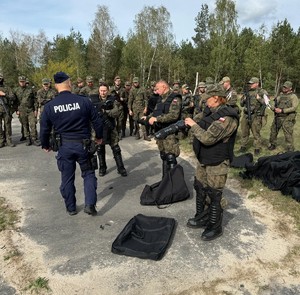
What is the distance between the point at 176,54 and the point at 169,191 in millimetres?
38550

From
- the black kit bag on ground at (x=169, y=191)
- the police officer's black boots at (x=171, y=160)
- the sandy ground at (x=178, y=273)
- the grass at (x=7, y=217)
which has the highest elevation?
the police officer's black boots at (x=171, y=160)

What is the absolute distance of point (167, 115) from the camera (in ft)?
16.6

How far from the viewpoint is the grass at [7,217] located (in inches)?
167

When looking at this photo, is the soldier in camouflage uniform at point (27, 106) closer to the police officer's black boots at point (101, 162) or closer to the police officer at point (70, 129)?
the police officer's black boots at point (101, 162)

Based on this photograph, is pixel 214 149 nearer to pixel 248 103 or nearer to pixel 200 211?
pixel 200 211

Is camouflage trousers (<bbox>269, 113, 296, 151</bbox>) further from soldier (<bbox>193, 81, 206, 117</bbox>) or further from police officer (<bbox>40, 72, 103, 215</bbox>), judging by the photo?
police officer (<bbox>40, 72, 103, 215</bbox>)

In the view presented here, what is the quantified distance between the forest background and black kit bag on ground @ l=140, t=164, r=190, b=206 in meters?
30.4

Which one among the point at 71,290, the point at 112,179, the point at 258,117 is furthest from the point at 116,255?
the point at 258,117

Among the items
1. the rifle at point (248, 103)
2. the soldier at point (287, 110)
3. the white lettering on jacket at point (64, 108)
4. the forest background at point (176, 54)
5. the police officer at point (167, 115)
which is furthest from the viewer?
the forest background at point (176, 54)

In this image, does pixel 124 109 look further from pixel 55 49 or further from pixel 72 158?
pixel 55 49

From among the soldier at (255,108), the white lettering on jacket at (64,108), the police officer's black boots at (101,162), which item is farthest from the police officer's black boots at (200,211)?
the soldier at (255,108)

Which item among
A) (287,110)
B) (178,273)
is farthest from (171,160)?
(287,110)

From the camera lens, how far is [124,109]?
11.0m

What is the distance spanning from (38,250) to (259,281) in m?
2.53
